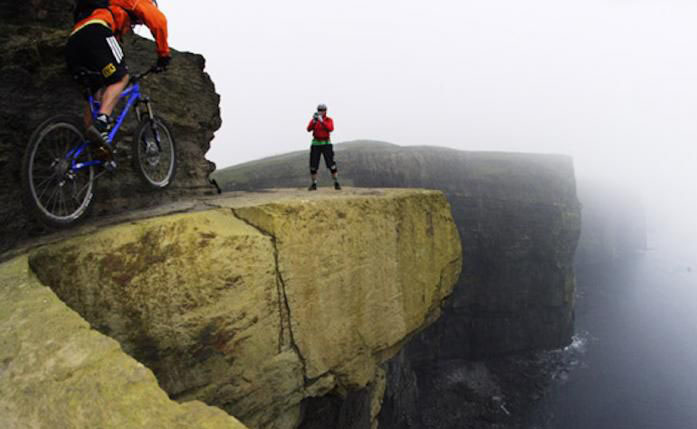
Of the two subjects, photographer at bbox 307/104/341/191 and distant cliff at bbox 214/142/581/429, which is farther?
distant cliff at bbox 214/142/581/429

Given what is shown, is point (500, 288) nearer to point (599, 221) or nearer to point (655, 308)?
point (655, 308)

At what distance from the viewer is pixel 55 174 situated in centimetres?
466

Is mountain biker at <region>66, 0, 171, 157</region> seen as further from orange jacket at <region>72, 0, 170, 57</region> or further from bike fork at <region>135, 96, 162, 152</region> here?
bike fork at <region>135, 96, 162, 152</region>

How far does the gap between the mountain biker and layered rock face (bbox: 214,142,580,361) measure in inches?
1805

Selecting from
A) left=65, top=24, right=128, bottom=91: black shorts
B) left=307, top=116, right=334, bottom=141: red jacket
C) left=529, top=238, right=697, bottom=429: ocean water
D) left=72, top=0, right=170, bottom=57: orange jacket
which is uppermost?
left=72, top=0, right=170, bottom=57: orange jacket

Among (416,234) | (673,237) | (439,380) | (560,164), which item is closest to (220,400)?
(416,234)

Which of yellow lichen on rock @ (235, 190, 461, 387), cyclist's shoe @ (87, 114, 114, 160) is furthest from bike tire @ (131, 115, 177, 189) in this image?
yellow lichen on rock @ (235, 190, 461, 387)

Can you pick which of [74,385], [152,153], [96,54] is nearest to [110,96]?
[96,54]

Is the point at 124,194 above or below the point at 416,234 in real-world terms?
above

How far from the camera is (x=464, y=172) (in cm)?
6238

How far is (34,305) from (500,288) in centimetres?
5744

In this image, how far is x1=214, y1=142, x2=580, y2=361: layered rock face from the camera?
1928 inches

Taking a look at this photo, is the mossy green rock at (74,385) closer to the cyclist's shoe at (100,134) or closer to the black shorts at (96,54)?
the cyclist's shoe at (100,134)

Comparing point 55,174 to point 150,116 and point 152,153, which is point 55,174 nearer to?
point 152,153
